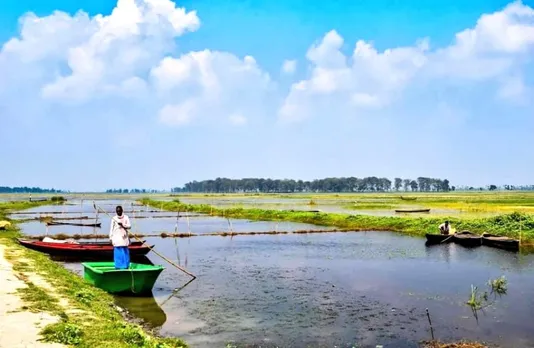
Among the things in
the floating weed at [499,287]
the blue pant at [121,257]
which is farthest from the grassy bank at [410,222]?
the blue pant at [121,257]

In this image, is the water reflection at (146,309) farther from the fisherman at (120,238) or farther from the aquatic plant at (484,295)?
the aquatic plant at (484,295)

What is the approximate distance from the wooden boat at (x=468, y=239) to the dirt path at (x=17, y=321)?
22912 millimetres

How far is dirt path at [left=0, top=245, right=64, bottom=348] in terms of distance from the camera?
764 centimetres

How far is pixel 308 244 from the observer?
2791 cm

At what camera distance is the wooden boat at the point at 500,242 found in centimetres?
2492

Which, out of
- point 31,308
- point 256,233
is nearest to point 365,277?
point 31,308

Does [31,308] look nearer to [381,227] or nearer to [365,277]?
[365,277]

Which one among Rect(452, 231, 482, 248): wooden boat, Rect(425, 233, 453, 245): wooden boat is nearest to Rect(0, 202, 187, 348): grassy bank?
Rect(425, 233, 453, 245): wooden boat

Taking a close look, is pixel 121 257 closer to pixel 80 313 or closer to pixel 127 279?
pixel 127 279

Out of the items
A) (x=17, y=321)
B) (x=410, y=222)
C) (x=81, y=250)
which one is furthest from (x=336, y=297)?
(x=410, y=222)

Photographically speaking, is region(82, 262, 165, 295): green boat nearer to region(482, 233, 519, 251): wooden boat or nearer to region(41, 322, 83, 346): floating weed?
region(41, 322, 83, 346): floating weed

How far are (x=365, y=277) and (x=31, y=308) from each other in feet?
38.7

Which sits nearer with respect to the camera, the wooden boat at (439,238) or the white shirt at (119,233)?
the white shirt at (119,233)

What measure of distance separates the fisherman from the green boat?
0.51m
